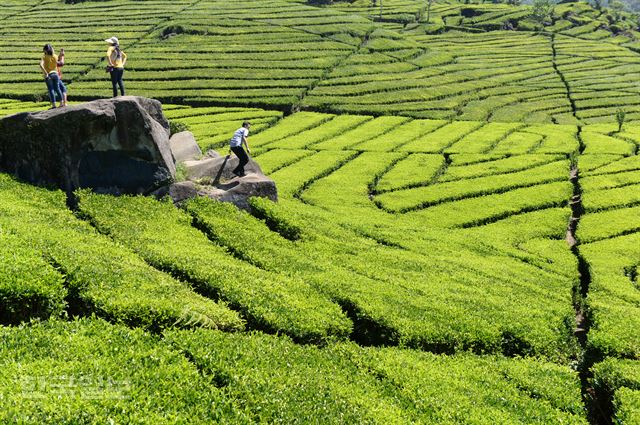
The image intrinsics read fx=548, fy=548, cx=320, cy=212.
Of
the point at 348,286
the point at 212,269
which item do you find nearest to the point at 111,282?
the point at 212,269

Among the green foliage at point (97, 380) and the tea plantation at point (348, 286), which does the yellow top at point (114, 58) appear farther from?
the green foliage at point (97, 380)

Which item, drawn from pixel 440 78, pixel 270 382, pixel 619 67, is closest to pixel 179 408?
Answer: pixel 270 382

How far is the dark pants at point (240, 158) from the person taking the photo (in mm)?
27375

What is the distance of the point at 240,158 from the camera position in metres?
27.9

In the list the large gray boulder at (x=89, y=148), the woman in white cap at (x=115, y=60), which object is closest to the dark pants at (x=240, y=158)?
the large gray boulder at (x=89, y=148)

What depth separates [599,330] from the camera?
2178 centimetres

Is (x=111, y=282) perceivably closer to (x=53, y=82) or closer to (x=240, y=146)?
(x=240, y=146)

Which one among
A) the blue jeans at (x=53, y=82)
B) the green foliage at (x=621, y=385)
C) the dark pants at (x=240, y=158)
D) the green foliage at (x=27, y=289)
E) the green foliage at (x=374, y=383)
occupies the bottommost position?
the green foliage at (x=621, y=385)

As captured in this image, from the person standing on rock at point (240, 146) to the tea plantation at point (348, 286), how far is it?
3.23 metres

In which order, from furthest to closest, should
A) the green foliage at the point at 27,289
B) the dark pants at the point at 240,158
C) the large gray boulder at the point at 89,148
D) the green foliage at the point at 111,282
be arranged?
1. the dark pants at the point at 240,158
2. the large gray boulder at the point at 89,148
3. the green foliage at the point at 111,282
4. the green foliage at the point at 27,289

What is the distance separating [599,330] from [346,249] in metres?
11.1

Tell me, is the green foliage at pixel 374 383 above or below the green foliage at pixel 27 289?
below

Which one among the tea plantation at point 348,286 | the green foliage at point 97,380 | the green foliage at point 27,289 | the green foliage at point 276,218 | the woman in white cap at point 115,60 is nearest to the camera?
the green foliage at point 97,380

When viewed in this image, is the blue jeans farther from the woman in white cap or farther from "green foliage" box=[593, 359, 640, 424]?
"green foliage" box=[593, 359, 640, 424]
